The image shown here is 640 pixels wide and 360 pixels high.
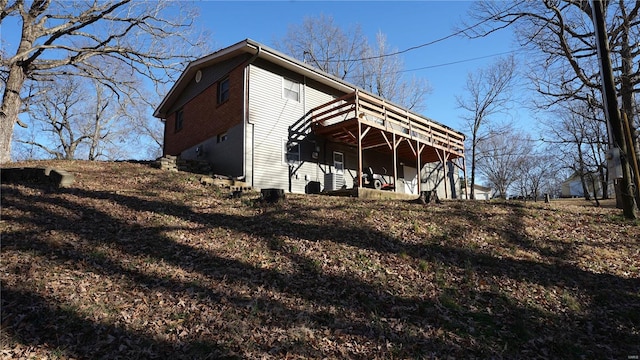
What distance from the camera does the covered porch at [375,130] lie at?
14055 mm

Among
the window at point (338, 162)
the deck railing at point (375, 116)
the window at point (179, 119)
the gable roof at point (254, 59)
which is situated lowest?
the window at point (338, 162)

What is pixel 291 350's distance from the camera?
411 cm

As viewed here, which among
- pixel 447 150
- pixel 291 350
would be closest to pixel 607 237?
pixel 291 350

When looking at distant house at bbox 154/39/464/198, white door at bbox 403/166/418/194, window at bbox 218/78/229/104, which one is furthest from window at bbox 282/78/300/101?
white door at bbox 403/166/418/194

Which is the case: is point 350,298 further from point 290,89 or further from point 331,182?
point 290,89

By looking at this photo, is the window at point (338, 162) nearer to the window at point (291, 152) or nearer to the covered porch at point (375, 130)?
the covered porch at point (375, 130)

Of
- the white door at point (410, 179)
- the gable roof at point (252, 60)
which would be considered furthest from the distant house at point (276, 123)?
the white door at point (410, 179)

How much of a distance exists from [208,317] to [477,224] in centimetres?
666

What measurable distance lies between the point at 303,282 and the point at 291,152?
9.50m

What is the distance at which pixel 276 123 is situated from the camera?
1445 cm

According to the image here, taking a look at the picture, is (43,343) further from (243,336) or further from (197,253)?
(197,253)

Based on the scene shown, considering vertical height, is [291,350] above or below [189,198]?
below

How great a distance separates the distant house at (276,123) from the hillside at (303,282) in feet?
16.2

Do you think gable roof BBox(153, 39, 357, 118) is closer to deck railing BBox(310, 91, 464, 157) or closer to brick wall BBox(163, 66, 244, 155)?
brick wall BBox(163, 66, 244, 155)
